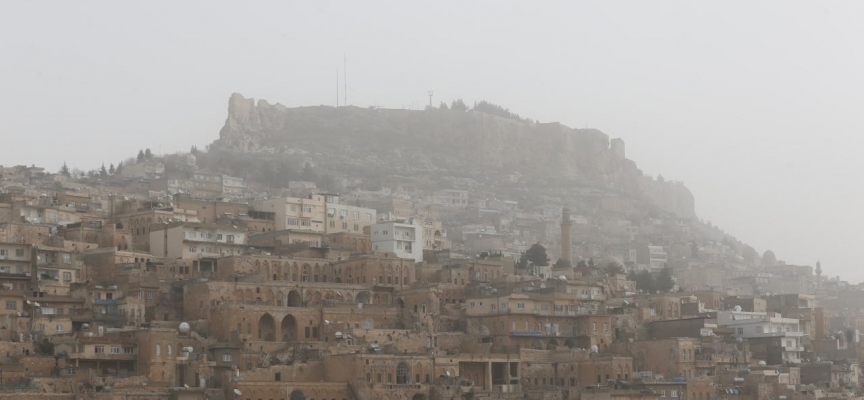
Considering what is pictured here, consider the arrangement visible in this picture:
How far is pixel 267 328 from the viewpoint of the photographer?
200 feet

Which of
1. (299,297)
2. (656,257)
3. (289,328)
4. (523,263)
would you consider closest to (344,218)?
(523,263)

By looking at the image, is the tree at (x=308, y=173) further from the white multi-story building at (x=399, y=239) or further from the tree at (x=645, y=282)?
the white multi-story building at (x=399, y=239)

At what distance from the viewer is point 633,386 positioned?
5950 cm

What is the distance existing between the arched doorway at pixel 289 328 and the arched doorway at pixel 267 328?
1.88ft

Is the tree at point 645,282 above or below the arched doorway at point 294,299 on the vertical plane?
above

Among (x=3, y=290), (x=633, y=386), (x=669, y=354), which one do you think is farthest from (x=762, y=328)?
(x=3, y=290)

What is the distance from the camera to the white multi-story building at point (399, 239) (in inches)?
2997

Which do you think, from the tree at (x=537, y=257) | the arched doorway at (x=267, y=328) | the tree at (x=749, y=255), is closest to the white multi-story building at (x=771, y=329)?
the tree at (x=537, y=257)

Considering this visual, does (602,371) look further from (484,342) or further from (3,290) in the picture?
(3,290)

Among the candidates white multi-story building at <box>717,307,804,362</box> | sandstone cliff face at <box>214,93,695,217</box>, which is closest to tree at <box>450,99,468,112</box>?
sandstone cliff face at <box>214,93,695,217</box>

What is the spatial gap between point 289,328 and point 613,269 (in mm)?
34647

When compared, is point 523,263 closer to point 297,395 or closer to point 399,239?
point 399,239

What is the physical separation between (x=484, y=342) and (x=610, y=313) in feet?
31.0

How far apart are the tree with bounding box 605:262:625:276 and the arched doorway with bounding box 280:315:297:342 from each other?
30.5 metres
